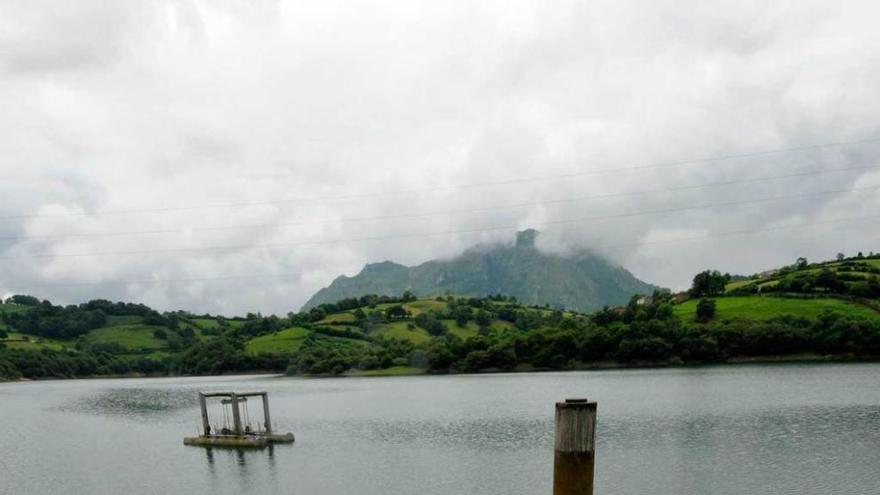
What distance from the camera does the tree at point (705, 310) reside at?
149 meters

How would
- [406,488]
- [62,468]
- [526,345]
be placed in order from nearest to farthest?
[406,488], [62,468], [526,345]

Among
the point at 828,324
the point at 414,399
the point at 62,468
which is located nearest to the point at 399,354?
the point at 414,399

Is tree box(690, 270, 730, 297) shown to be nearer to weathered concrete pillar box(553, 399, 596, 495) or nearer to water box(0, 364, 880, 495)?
water box(0, 364, 880, 495)

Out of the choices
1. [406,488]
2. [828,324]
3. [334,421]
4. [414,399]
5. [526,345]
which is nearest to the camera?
[406,488]

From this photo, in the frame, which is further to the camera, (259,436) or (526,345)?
(526,345)

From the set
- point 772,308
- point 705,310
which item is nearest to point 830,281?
point 772,308

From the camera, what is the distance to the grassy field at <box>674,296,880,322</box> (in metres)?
137

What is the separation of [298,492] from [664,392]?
57.5m

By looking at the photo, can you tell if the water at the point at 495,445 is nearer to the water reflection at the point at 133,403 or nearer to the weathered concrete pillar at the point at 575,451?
the water reflection at the point at 133,403

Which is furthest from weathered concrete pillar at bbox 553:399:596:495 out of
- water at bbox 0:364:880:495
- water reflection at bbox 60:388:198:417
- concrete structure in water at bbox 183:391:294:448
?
water reflection at bbox 60:388:198:417

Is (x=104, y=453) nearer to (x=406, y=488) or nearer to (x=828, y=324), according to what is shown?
(x=406, y=488)

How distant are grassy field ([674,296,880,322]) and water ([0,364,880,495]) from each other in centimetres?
2885

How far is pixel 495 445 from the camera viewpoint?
60031 mm

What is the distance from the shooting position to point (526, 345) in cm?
16400
